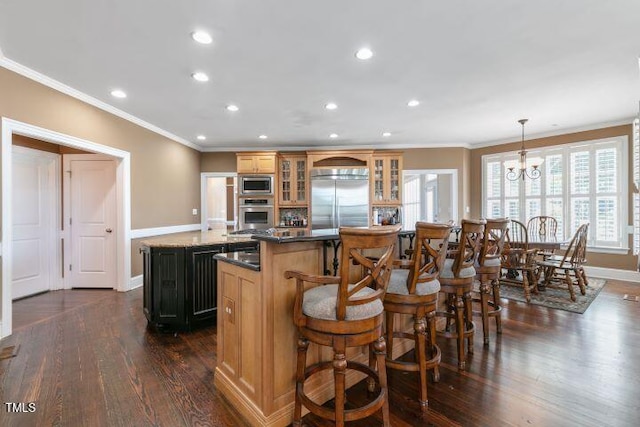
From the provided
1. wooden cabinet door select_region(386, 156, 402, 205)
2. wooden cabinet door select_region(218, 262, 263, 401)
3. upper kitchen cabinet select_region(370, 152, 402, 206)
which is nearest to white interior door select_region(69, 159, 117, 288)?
wooden cabinet door select_region(218, 262, 263, 401)

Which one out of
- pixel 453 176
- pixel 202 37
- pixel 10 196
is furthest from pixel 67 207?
pixel 453 176

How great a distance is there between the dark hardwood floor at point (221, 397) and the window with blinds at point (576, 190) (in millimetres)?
2586

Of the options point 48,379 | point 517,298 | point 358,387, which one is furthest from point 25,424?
point 517,298

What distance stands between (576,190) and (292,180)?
5.48 m

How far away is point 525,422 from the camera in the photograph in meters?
1.65

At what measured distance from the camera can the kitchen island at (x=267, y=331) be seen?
5.22 feet

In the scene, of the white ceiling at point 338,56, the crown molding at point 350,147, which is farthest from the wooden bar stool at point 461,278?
the crown molding at point 350,147

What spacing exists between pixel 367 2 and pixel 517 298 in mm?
4138

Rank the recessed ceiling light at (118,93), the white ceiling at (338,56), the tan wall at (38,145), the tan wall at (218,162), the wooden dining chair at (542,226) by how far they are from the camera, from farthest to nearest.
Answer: the tan wall at (218,162), the wooden dining chair at (542,226), the tan wall at (38,145), the recessed ceiling light at (118,93), the white ceiling at (338,56)

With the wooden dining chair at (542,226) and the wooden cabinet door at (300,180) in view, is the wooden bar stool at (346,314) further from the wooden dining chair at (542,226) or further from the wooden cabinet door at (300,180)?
the wooden dining chair at (542,226)

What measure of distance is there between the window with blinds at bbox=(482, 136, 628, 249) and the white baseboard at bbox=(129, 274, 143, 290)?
7139 mm

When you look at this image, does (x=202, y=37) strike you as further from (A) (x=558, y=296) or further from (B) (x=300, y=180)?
(A) (x=558, y=296)

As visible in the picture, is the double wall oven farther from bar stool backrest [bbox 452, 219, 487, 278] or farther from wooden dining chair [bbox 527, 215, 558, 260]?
wooden dining chair [bbox 527, 215, 558, 260]

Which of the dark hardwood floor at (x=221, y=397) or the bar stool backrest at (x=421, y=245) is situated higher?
the bar stool backrest at (x=421, y=245)
